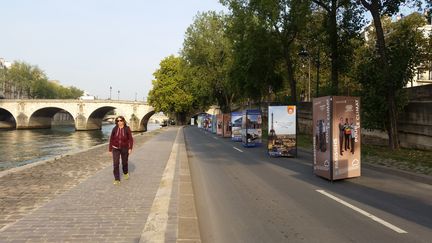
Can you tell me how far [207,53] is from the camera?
56969mm

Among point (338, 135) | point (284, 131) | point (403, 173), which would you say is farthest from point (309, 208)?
point (284, 131)

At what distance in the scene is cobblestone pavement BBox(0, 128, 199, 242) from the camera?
5.72 m

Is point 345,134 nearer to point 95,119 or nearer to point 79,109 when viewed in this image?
point 79,109

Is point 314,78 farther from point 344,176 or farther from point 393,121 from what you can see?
point 344,176

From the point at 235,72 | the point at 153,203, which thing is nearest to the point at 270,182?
the point at 153,203

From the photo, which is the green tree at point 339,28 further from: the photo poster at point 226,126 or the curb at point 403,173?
the photo poster at point 226,126

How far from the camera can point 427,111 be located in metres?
17.9

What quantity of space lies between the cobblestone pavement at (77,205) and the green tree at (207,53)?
45137 millimetres

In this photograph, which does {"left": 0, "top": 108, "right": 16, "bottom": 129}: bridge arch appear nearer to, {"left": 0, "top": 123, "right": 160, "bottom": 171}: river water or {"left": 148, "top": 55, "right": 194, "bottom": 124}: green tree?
{"left": 148, "top": 55, "right": 194, "bottom": 124}: green tree

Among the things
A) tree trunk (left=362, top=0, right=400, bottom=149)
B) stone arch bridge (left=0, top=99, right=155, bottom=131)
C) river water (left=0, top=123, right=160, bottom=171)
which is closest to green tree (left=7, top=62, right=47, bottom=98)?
stone arch bridge (left=0, top=99, right=155, bottom=131)

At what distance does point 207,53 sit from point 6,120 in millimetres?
69991

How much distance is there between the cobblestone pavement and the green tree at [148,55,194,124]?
7312 cm

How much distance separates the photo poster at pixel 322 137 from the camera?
35.5ft

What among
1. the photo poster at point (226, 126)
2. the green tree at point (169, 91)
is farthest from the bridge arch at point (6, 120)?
the photo poster at point (226, 126)
